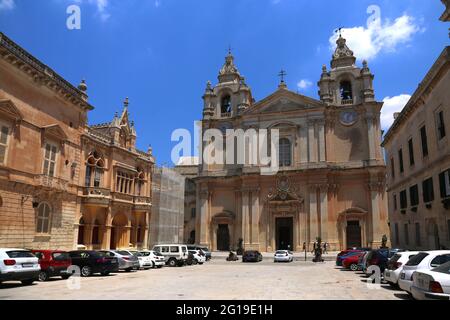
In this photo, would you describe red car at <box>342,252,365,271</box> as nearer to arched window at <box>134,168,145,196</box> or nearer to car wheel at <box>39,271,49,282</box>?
car wheel at <box>39,271,49,282</box>

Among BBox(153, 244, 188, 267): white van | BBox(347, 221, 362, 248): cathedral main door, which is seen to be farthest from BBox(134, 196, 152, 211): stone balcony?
BBox(347, 221, 362, 248): cathedral main door

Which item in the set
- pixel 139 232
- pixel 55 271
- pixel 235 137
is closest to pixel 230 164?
pixel 235 137

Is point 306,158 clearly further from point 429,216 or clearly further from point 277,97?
point 429,216

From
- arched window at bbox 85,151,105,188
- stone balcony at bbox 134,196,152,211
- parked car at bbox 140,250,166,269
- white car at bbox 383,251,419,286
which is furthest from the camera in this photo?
stone balcony at bbox 134,196,152,211

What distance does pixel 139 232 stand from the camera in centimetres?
3719

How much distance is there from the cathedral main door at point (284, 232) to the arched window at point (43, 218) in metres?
25.2

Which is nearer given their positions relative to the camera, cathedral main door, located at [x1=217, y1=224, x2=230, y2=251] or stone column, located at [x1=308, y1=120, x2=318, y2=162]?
stone column, located at [x1=308, y1=120, x2=318, y2=162]

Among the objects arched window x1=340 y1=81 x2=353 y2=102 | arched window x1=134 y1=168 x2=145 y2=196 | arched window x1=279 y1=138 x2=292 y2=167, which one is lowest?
arched window x1=134 y1=168 x2=145 y2=196

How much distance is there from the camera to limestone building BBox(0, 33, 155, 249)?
65.4ft

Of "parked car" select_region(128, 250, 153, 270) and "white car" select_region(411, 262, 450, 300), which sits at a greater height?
"white car" select_region(411, 262, 450, 300)

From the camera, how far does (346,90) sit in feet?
145

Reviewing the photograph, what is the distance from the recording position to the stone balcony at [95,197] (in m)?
28.0

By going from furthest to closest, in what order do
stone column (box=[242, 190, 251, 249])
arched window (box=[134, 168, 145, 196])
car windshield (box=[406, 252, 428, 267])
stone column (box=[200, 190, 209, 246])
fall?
stone column (box=[200, 190, 209, 246]) < stone column (box=[242, 190, 251, 249]) < arched window (box=[134, 168, 145, 196]) < car windshield (box=[406, 252, 428, 267])

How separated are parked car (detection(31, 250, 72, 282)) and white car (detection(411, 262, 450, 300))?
44.6ft
